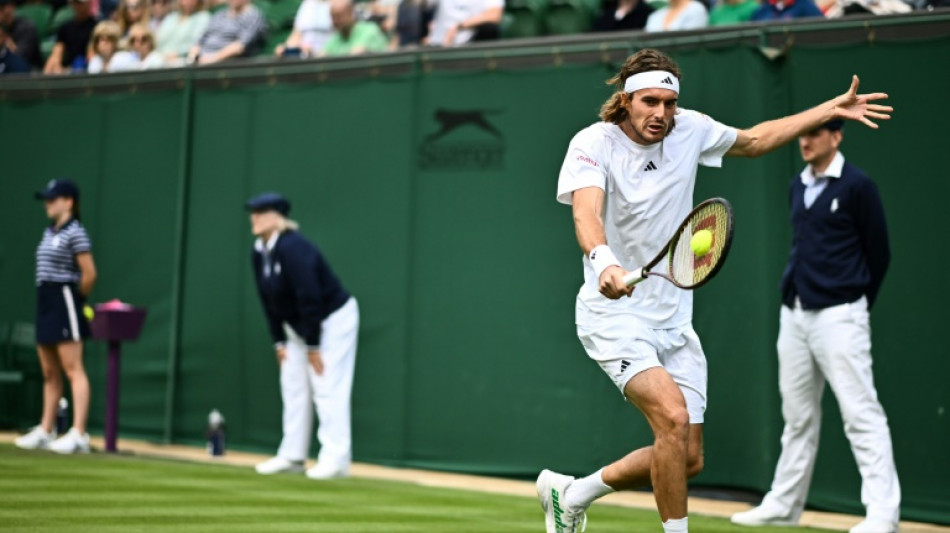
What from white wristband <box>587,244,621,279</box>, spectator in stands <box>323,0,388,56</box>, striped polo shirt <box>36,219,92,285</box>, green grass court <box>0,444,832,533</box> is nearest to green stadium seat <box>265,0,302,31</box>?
spectator in stands <box>323,0,388,56</box>

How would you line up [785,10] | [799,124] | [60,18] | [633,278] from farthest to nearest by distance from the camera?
[60,18], [785,10], [799,124], [633,278]

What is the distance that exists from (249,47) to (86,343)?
3316 mm

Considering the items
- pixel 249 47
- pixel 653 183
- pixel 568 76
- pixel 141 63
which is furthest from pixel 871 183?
pixel 141 63

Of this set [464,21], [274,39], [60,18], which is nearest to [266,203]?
[464,21]

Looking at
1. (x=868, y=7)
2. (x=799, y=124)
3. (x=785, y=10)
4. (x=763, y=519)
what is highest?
(x=785, y=10)

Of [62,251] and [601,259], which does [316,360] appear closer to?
[62,251]

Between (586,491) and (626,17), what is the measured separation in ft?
20.2

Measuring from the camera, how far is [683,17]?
1112cm

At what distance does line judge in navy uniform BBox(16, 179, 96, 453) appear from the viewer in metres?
11.7

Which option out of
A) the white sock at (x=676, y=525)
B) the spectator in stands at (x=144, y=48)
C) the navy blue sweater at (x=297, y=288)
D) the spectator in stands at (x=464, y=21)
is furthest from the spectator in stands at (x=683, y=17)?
the white sock at (x=676, y=525)

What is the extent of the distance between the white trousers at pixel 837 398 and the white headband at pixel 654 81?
102 inches

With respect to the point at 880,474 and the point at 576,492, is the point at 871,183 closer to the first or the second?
the point at 880,474

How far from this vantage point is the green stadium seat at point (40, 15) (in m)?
17.6

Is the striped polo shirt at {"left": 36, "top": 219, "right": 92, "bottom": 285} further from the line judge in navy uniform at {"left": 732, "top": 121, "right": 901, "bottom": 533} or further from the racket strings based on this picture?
the racket strings
